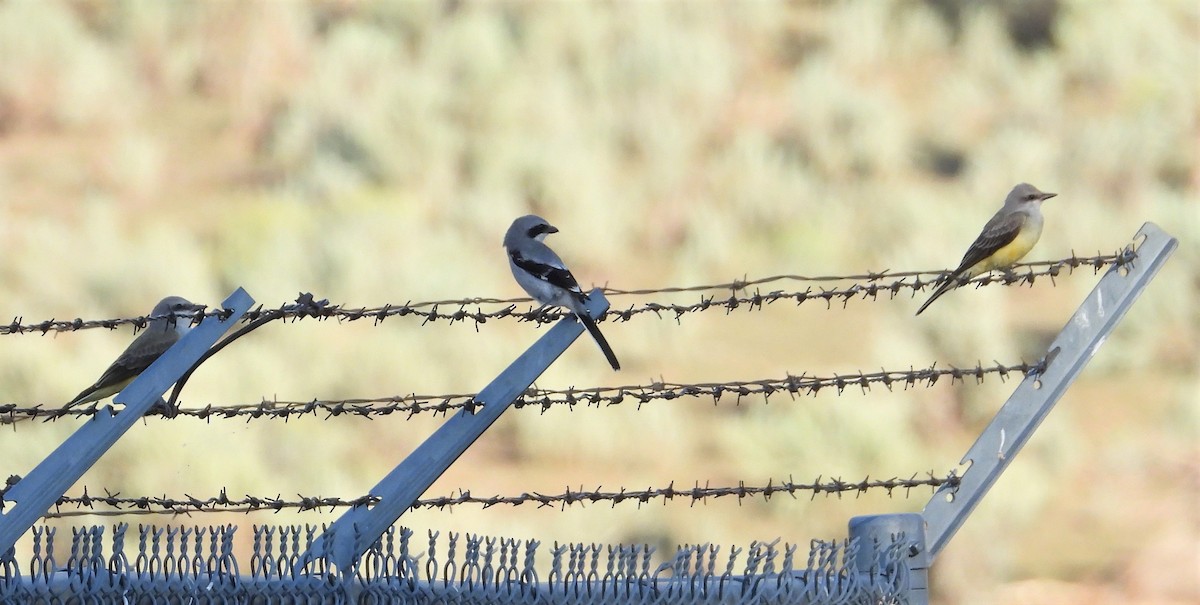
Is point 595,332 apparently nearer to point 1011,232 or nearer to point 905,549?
point 905,549

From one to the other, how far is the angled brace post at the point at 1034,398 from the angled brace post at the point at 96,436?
7.09 ft

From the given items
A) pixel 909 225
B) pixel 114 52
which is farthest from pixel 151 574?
pixel 114 52

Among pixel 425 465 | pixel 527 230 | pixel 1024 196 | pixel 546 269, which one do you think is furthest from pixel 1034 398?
pixel 1024 196

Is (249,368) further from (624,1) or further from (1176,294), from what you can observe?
(624,1)

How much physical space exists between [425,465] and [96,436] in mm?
967

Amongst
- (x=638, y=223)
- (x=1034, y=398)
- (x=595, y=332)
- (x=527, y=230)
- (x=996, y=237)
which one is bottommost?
(x=1034, y=398)

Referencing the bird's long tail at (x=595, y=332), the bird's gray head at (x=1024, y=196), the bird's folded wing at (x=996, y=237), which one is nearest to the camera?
the bird's long tail at (x=595, y=332)

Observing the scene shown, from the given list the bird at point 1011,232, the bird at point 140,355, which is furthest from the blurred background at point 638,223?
the bird at point 140,355

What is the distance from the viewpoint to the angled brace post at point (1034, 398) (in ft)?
15.4

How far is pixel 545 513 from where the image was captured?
55.1ft

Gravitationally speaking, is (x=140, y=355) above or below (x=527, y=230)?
below

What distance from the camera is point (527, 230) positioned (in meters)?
8.34

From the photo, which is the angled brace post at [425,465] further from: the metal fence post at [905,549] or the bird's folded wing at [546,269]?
the bird's folded wing at [546,269]

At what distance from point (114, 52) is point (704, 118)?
10.9 m
